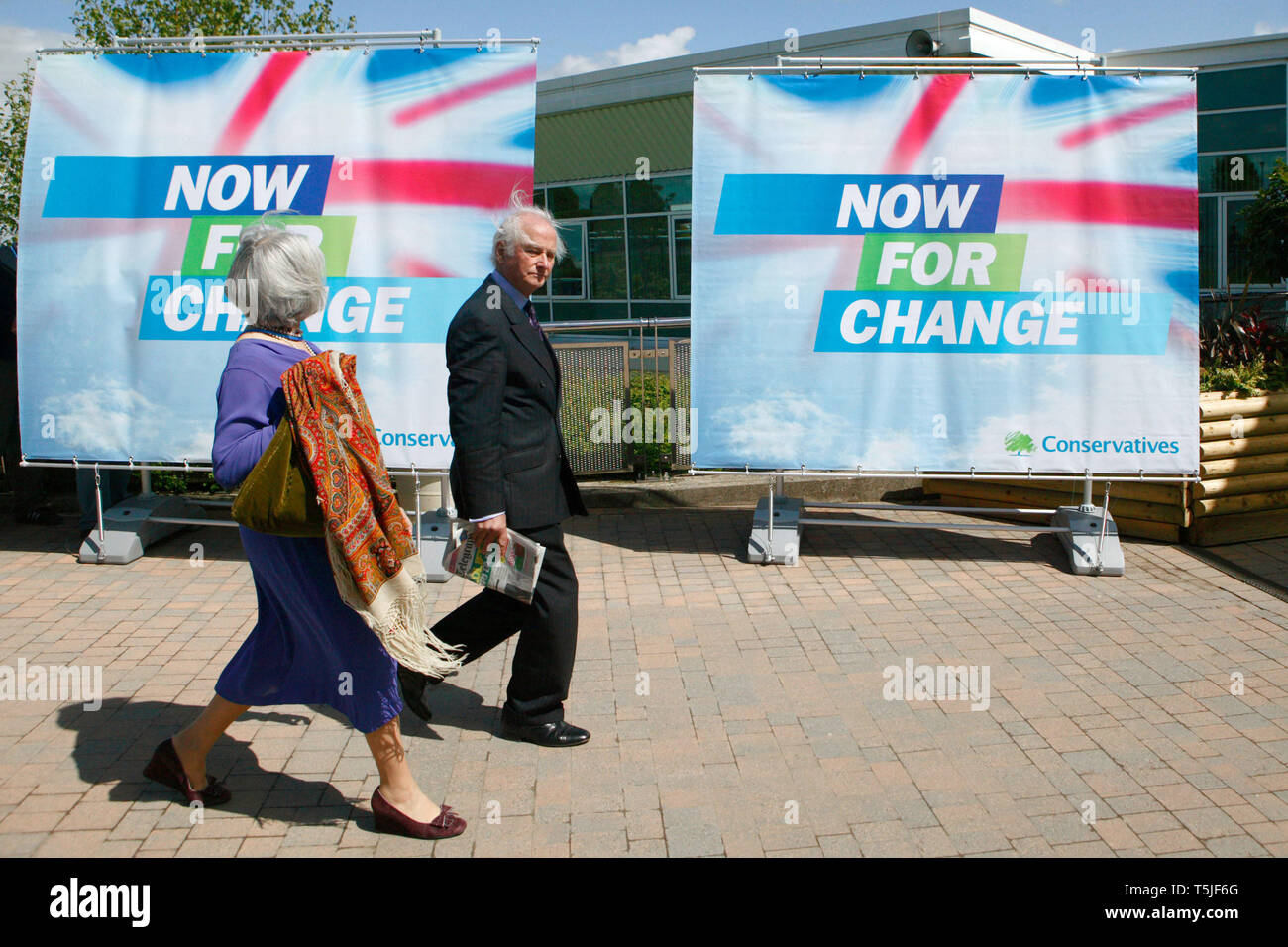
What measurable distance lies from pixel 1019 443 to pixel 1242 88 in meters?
10.0

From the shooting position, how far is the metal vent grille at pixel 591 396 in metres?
9.45

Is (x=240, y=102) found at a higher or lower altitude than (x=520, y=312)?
higher

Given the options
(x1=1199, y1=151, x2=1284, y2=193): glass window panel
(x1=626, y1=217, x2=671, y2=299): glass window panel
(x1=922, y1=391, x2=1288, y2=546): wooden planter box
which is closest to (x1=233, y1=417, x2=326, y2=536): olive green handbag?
(x1=922, y1=391, x2=1288, y2=546): wooden planter box

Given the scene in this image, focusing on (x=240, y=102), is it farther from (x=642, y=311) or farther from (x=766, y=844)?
(x=642, y=311)

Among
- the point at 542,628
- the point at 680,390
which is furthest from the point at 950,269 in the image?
the point at 542,628

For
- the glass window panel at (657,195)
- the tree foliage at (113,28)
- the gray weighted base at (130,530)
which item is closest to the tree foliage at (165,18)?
the tree foliage at (113,28)

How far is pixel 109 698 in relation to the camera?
4.89 m

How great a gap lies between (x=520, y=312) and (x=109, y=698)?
2.47 m

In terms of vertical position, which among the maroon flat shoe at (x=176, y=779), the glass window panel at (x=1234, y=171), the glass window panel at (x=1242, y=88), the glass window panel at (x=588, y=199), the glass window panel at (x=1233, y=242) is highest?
the glass window panel at (x=588, y=199)

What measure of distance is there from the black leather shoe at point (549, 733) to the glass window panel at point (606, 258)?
1728 centimetres

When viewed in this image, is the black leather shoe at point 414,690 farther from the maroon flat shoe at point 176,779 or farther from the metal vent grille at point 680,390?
the metal vent grille at point 680,390

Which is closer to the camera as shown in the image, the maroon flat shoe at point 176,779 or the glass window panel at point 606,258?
the maroon flat shoe at point 176,779
